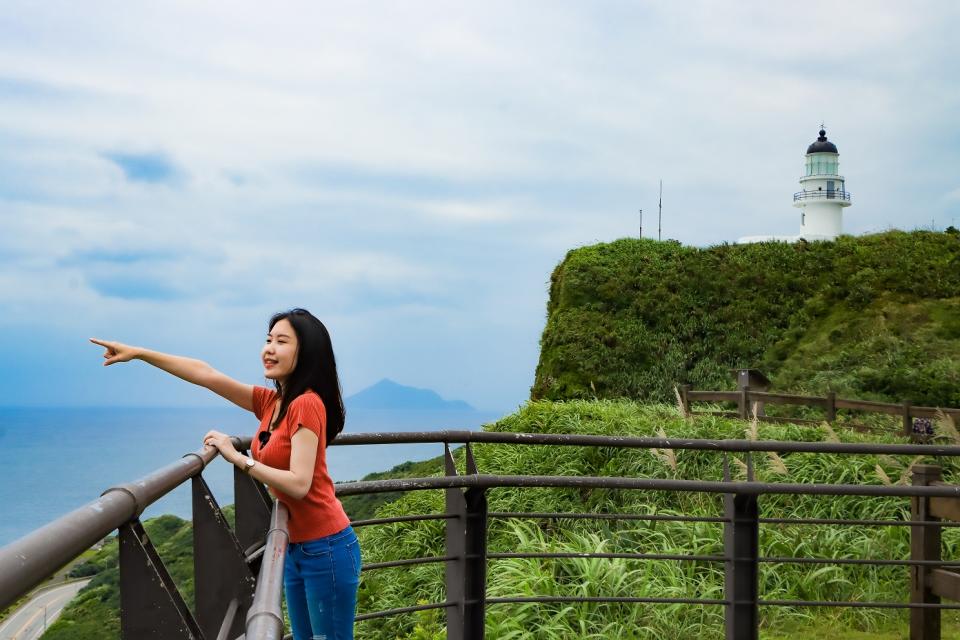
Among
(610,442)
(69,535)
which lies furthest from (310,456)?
(610,442)

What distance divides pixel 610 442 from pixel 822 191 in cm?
4262

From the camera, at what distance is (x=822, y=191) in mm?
42938

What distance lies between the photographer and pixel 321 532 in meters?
2.70

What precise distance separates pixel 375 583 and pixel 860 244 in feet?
63.2

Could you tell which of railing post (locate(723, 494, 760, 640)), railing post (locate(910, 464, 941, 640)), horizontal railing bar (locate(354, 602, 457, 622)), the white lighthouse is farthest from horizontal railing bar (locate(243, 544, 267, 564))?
the white lighthouse

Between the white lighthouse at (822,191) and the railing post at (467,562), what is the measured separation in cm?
4255

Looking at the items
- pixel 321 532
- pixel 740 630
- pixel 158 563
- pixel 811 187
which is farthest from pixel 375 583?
pixel 811 187

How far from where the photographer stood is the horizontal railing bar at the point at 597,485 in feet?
11.9

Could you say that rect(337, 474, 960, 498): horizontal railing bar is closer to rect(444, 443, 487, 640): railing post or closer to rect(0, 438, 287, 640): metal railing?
rect(444, 443, 487, 640): railing post

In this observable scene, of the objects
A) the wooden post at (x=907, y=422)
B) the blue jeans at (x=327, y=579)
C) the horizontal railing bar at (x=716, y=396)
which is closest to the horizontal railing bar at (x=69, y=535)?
the blue jeans at (x=327, y=579)

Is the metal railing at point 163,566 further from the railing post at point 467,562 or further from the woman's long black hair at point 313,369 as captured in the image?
the railing post at point 467,562

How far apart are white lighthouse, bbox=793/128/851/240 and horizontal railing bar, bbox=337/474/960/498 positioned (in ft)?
137

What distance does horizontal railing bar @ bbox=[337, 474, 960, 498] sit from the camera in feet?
11.9

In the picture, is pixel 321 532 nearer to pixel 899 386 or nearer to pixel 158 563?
pixel 158 563
